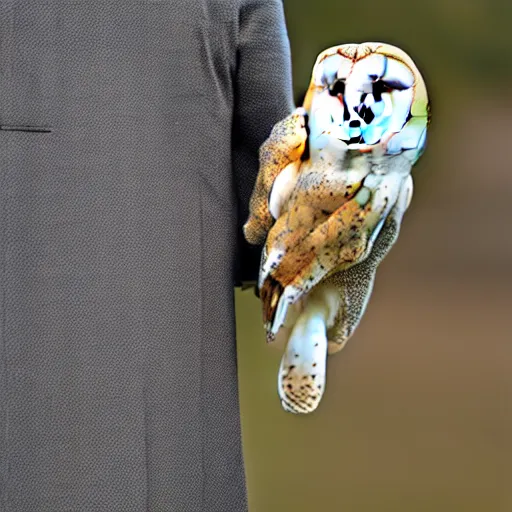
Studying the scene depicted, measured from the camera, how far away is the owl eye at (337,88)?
0.68 meters

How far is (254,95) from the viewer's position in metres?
0.82

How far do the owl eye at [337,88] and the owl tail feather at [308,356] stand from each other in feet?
0.43

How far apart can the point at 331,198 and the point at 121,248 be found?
164 mm

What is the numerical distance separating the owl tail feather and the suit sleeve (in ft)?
0.30

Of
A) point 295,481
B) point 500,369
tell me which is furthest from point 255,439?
point 500,369

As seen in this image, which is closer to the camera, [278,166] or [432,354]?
[278,166]

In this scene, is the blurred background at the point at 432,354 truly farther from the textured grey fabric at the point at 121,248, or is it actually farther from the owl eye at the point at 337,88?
the owl eye at the point at 337,88

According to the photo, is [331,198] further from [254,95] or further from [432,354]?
[432,354]

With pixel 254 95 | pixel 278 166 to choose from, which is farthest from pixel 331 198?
pixel 254 95

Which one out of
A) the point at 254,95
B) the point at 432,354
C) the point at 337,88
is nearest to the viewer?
the point at 337,88

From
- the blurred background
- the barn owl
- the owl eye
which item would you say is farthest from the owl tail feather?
the blurred background

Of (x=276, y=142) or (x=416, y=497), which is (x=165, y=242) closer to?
(x=276, y=142)

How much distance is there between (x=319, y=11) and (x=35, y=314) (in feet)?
3.35

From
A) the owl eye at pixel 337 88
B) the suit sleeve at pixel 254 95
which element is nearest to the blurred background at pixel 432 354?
the suit sleeve at pixel 254 95
